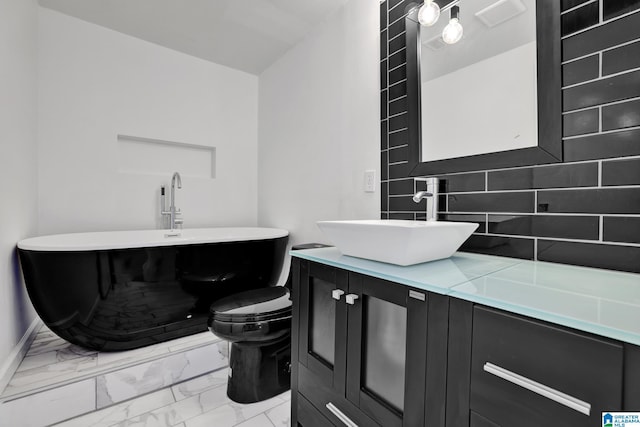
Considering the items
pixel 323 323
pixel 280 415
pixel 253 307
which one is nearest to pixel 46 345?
pixel 253 307

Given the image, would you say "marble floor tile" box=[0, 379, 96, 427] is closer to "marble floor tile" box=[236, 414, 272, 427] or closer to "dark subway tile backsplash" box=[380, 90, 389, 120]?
"marble floor tile" box=[236, 414, 272, 427]

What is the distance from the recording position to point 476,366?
651 mm

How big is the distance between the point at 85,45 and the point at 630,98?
3.15 m

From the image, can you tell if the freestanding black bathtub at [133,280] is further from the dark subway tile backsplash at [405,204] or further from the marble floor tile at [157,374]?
the dark subway tile backsplash at [405,204]

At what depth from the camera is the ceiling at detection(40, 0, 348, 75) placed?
2.01m

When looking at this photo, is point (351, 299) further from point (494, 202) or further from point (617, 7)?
point (617, 7)

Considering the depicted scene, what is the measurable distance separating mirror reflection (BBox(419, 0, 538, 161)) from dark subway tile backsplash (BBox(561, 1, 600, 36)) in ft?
0.29

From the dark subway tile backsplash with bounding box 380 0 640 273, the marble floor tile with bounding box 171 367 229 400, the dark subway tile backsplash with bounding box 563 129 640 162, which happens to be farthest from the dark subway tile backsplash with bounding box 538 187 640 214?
the marble floor tile with bounding box 171 367 229 400

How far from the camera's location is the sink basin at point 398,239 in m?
0.88

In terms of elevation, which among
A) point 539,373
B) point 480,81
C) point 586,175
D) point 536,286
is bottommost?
point 539,373

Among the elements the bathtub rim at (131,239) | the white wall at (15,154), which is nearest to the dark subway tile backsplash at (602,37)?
the bathtub rim at (131,239)

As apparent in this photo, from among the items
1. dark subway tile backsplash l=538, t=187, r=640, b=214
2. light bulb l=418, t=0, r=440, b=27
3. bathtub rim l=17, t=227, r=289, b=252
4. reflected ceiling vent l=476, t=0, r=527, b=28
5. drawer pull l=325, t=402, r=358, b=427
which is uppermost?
light bulb l=418, t=0, r=440, b=27

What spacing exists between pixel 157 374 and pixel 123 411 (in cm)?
21

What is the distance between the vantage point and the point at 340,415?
0.99 metres
